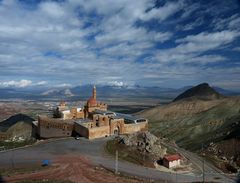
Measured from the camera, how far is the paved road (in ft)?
121

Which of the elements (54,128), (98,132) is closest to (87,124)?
(98,132)

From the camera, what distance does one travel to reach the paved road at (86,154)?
1458 inches

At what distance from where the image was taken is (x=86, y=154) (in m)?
42.8

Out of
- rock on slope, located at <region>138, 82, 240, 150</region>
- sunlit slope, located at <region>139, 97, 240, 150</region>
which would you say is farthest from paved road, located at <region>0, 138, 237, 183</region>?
sunlit slope, located at <region>139, 97, 240, 150</region>

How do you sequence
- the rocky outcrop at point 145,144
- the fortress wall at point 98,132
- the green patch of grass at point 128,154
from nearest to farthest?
the green patch of grass at point 128,154 < the rocky outcrop at point 145,144 < the fortress wall at point 98,132

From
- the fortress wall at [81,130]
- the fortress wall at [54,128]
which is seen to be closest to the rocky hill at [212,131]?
the fortress wall at [81,130]

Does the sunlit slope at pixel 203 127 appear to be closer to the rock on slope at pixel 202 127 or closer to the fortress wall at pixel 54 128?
the rock on slope at pixel 202 127

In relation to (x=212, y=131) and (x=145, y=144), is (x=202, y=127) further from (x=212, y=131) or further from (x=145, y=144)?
Result: (x=145, y=144)

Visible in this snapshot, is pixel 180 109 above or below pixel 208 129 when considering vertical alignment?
above

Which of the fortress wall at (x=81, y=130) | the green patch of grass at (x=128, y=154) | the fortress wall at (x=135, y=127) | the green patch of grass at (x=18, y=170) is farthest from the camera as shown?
the fortress wall at (x=135, y=127)

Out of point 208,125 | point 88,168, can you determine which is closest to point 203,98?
point 208,125

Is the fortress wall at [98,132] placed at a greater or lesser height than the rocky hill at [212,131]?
greater

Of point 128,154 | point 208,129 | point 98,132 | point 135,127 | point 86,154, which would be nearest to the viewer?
point 86,154

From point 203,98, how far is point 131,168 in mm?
107326
